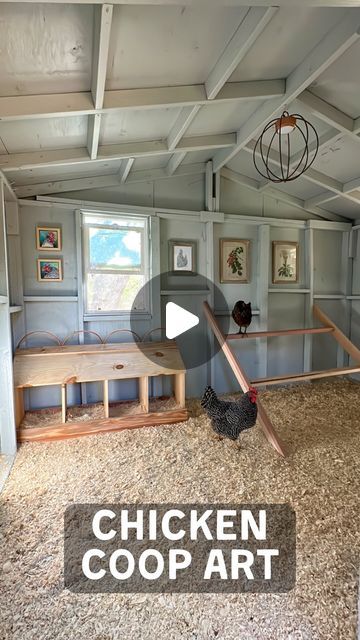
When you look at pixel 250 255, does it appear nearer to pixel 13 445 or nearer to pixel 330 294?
pixel 330 294

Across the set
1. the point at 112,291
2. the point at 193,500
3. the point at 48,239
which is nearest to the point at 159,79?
the point at 48,239

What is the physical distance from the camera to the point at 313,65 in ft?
4.84

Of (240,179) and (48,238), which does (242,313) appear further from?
(48,238)

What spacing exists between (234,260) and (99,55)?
220 cm

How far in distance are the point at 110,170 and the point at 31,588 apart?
8.82 feet

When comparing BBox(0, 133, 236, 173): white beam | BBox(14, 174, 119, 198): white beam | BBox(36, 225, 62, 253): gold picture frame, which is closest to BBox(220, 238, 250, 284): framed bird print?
BBox(0, 133, 236, 173): white beam

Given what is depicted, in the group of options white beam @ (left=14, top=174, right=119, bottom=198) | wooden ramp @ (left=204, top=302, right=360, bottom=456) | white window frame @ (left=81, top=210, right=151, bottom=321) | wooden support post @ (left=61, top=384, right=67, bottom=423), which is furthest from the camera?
white window frame @ (left=81, top=210, right=151, bottom=321)

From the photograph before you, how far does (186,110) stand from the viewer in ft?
5.76

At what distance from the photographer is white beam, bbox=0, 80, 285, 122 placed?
54.0 inches

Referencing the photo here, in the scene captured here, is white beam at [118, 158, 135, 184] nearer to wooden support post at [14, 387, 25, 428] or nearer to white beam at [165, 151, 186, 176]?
white beam at [165, 151, 186, 176]

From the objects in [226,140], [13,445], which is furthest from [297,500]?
[226,140]

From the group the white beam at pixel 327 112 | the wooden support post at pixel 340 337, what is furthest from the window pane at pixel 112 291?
the wooden support post at pixel 340 337

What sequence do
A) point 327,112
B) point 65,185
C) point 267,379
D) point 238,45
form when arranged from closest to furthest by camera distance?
point 238,45
point 327,112
point 267,379
point 65,185

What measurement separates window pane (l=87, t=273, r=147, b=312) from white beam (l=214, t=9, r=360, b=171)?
1.51 m
